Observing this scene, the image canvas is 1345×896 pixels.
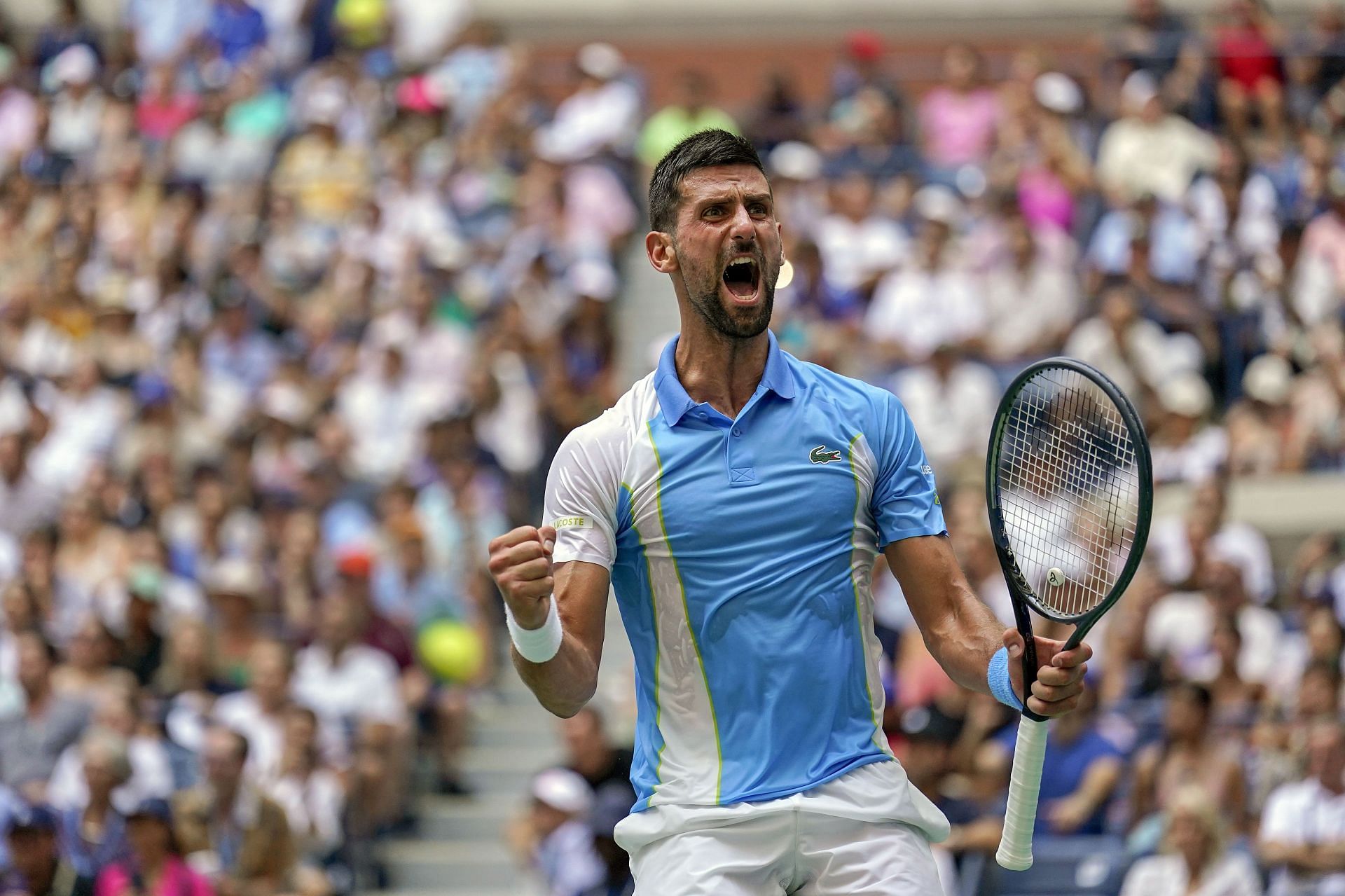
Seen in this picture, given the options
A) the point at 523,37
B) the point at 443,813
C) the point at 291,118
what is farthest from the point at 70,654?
the point at 523,37

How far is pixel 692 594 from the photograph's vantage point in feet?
14.5

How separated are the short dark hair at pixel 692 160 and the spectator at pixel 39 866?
18.4 feet

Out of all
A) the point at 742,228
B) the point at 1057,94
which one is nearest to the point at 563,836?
the point at 742,228

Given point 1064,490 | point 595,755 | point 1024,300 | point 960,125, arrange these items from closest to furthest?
point 1064,490
point 595,755
point 1024,300
point 960,125

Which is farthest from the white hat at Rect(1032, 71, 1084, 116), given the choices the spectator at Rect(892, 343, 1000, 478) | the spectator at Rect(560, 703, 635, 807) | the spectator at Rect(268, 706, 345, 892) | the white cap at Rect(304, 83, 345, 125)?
the spectator at Rect(268, 706, 345, 892)

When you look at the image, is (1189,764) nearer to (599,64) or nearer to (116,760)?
(116,760)

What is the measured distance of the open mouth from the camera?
14.8ft

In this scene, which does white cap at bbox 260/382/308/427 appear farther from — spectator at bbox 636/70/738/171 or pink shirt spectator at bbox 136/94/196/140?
pink shirt spectator at bbox 136/94/196/140

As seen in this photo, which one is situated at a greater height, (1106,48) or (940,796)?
(1106,48)

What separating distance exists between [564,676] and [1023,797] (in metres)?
0.95

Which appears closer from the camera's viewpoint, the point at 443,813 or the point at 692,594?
the point at 692,594

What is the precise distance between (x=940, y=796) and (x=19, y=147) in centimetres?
1052

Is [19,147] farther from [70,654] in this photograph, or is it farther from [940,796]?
[940,796]

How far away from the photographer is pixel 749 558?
441 cm
